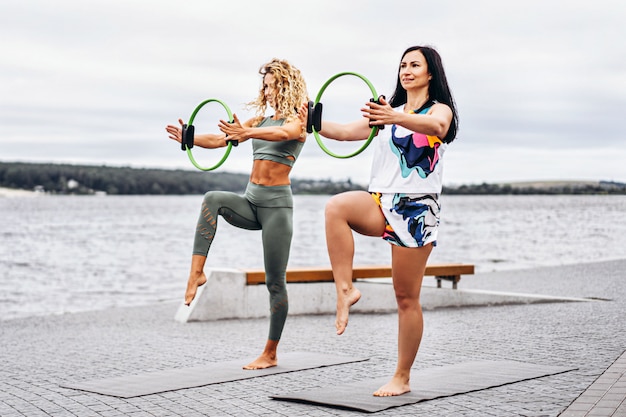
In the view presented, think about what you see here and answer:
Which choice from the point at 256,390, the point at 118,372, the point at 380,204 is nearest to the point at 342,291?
the point at 380,204

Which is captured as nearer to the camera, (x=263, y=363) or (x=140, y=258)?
(x=263, y=363)

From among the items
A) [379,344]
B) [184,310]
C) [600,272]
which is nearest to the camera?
[379,344]

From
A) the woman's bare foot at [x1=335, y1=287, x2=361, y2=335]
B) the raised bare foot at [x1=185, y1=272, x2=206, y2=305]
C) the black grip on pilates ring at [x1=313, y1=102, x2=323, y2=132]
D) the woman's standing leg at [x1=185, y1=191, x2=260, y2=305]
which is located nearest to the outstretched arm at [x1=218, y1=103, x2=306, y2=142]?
the black grip on pilates ring at [x1=313, y1=102, x2=323, y2=132]

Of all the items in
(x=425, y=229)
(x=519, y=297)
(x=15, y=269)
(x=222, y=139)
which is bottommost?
(x=15, y=269)

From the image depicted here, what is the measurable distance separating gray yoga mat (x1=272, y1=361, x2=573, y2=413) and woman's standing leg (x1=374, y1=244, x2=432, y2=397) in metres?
0.13

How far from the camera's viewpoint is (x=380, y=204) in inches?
258

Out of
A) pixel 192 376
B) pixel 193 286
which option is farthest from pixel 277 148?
pixel 192 376

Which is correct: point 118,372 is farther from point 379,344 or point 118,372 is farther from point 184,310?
point 184,310

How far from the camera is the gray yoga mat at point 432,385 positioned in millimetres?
6477

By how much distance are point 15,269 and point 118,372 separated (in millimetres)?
33317

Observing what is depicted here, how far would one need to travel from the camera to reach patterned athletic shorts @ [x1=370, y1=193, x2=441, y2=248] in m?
6.46

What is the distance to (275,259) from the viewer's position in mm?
7984

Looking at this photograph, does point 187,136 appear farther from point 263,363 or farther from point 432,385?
point 432,385

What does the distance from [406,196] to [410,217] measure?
0.15 metres
